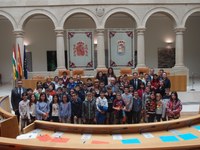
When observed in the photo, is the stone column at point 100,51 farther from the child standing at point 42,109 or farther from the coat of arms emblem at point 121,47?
the child standing at point 42,109

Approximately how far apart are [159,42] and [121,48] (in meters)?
7.97

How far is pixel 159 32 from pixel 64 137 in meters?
22.7

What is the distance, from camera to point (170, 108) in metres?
8.59

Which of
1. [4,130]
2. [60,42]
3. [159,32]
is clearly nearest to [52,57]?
[60,42]

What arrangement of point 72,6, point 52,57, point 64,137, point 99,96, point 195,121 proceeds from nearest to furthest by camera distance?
point 64,137, point 195,121, point 99,96, point 72,6, point 52,57

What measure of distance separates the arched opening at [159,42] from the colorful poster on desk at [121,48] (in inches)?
277

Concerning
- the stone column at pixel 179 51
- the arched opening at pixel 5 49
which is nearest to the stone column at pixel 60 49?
the arched opening at pixel 5 49

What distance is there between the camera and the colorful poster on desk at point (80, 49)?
19797 millimetres

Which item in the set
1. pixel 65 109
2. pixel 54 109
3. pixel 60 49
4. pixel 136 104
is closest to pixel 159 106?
pixel 136 104

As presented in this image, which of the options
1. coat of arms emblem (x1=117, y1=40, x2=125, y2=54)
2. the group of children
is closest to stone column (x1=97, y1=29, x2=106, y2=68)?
coat of arms emblem (x1=117, y1=40, x2=125, y2=54)

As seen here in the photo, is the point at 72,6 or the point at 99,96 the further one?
the point at 72,6

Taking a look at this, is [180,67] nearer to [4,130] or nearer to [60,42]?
[60,42]

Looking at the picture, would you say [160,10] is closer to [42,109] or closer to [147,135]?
[42,109]

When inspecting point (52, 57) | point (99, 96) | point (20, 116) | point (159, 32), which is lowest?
point (20, 116)
